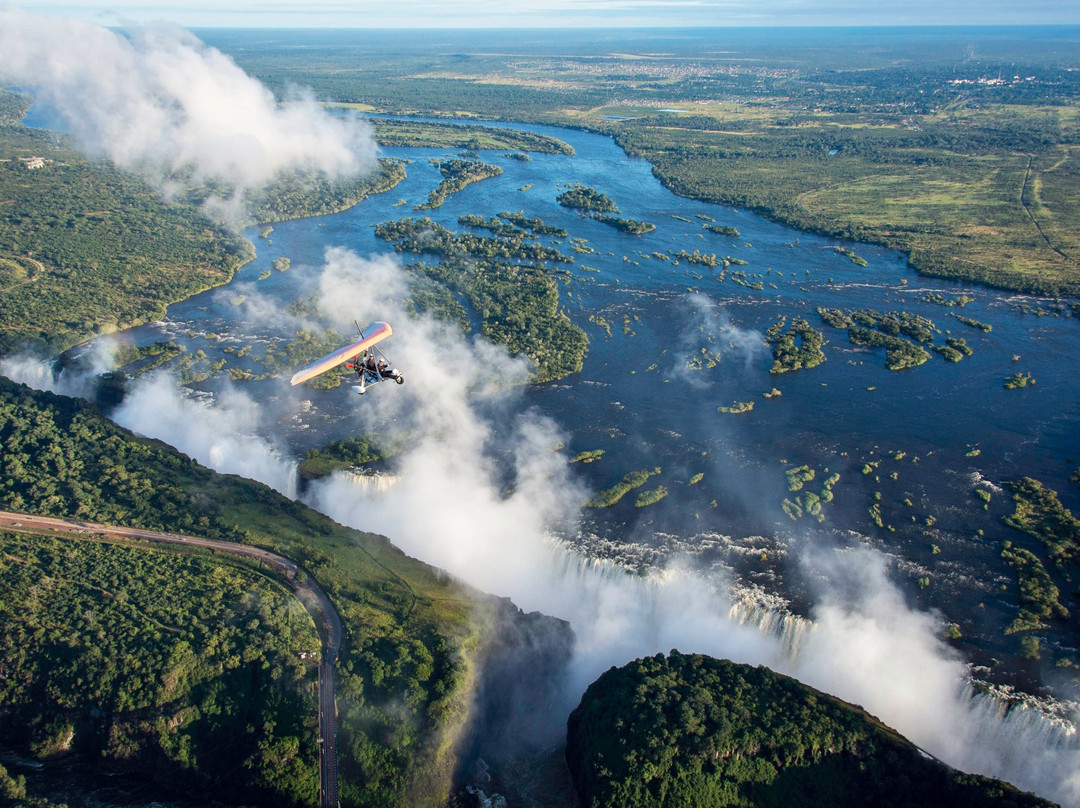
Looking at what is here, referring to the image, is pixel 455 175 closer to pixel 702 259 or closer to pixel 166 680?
pixel 702 259

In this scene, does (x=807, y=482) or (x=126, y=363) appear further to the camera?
(x=126, y=363)

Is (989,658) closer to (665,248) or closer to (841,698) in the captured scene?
(841,698)

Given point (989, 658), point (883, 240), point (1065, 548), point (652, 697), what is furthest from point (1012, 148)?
point (652, 697)

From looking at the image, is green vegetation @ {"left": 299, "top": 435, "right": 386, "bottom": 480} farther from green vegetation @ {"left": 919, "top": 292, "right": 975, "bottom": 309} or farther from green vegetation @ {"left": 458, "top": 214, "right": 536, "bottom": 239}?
green vegetation @ {"left": 919, "top": 292, "right": 975, "bottom": 309}

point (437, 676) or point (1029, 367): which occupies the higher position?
point (1029, 367)

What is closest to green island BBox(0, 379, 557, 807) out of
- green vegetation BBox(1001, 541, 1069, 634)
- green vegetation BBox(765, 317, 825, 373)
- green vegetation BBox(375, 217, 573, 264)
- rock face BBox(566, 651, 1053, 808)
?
rock face BBox(566, 651, 1053, 808)
